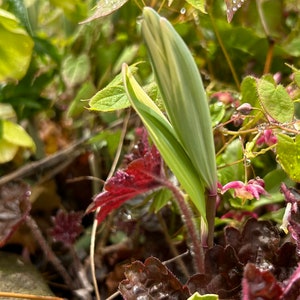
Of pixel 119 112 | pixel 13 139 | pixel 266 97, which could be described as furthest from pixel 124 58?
pixel 266 97

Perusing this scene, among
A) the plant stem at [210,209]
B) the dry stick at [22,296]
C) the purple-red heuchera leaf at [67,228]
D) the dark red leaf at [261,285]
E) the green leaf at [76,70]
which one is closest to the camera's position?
the dark red leaf at [261,285]

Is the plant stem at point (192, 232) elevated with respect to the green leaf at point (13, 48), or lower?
lower

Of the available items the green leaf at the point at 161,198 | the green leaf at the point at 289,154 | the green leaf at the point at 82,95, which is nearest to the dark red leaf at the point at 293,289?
the green leaf at the point at 289,154

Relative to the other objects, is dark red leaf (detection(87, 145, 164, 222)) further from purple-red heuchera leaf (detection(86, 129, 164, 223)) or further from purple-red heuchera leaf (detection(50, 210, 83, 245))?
purple-red heuchera leaf (detection(50, 210, 83, 245))

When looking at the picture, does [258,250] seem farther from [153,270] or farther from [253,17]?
[253,17]

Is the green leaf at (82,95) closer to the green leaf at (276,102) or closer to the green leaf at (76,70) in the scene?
the green leaf at (76,70)

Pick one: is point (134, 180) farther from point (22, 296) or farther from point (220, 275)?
point (22, 296)
